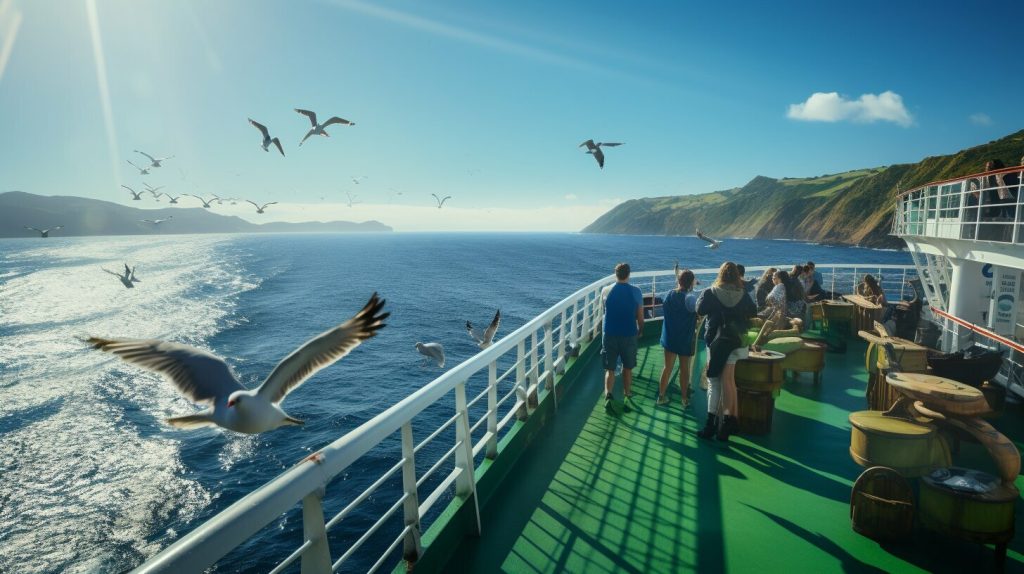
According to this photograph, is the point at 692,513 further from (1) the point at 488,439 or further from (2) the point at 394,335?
(2) the point at 394,335

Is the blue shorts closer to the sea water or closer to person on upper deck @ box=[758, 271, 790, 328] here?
person on upper deck @ box=[758, 271, 790, 328]

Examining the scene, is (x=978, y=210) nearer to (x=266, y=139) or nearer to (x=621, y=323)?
(x=621, y=323)

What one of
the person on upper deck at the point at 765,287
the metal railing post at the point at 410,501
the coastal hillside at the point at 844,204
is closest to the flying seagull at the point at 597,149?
the person on upper deck at the point at 765,287

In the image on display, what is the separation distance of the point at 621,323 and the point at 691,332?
0.86m

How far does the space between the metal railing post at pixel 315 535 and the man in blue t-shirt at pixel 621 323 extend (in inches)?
166

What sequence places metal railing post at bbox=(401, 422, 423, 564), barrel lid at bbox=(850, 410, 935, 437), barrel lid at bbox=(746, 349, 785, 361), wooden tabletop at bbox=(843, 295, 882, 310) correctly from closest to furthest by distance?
metal railing post at bbox=(401, 422, 423, 564), barrel lid at bbox=(850, 410, 935, 437), barrel lid at bbox=(746, 349, 785, 361), wooden tabletop at bbox=(843, 295, 882, 310)

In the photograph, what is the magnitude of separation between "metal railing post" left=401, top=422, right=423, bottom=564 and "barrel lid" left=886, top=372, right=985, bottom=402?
3885 millimetres

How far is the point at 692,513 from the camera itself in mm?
3832

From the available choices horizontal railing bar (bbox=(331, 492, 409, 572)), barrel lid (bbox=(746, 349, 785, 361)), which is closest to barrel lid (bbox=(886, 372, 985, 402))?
barrel lid (bbox=(746, 349, 785, 361))

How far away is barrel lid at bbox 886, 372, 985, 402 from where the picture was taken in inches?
146

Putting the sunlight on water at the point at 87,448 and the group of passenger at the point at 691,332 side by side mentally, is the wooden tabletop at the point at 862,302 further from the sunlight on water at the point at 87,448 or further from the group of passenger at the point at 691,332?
the sunlight on water at the point at 87,448

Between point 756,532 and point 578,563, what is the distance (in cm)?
141

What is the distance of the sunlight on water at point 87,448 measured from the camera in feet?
43.0

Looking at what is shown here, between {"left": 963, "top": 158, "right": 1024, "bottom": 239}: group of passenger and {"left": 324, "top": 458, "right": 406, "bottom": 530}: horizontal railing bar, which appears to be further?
{"left": 963, "top": 158, "right": 1024, "bottom": 239}: group of passenger
